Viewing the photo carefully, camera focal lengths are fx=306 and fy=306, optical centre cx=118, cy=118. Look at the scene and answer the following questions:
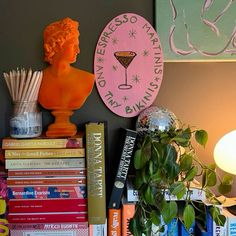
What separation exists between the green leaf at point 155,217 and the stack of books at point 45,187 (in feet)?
0.71

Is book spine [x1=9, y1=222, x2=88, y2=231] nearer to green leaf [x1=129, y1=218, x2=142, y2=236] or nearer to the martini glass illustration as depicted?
green leaf [x1=129, y1=218, x2=142, y2=236]

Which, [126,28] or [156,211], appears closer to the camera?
[156,211]

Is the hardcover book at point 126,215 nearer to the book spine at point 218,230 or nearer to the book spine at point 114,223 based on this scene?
the book spine at point 114,223

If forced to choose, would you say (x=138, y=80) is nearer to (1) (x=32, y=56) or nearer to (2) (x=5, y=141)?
(1) (x=32, y=56)

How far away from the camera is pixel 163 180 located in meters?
0.97

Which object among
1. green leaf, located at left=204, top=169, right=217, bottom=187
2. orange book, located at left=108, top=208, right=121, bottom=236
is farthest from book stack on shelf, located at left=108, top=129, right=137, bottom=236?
green leaf, located at left=204, top=169, right=217, bottom=187

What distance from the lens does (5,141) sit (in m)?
1.00

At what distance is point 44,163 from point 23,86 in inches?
10.5

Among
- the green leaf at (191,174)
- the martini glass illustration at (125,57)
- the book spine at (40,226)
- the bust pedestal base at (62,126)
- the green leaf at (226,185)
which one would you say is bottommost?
the book spine at (40,226)

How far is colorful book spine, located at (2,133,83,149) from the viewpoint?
99 cm

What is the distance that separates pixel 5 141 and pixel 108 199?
392 millimetres

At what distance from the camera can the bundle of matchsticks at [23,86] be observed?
1020mm

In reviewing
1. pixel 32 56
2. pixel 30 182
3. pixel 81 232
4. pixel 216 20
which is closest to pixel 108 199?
pixel 81 232

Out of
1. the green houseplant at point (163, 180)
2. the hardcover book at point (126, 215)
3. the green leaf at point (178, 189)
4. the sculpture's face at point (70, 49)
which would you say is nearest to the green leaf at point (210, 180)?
the green houseplant at point (163, 180)
